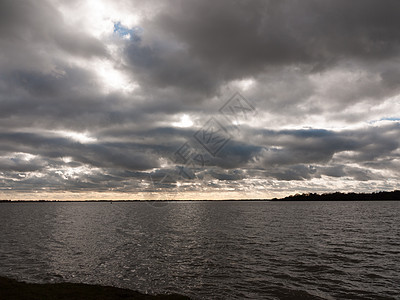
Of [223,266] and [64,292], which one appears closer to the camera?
[64,292]

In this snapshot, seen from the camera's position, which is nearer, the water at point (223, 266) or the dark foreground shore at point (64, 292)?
the dark foreground shore at point (64, 292)

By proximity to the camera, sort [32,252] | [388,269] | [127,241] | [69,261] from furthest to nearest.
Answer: [127,241]
[32,252]
[69,261]
[388,269]

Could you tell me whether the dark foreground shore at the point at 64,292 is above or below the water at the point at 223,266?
above

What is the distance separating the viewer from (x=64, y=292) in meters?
18.1

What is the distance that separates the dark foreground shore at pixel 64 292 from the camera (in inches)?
673

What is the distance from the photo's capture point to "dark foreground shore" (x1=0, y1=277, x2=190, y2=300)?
17.1 meters

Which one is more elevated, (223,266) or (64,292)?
(64,292)

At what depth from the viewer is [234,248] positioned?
3756cm

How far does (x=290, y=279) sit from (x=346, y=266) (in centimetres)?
840

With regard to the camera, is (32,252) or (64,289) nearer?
(64,289)

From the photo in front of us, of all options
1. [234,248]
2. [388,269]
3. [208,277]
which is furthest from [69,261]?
[388,269]

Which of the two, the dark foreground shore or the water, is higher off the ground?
the dark foreground shore

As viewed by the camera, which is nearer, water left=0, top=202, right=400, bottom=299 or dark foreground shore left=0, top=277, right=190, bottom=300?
dark foreground shore left=0, top=277, right=190, bottom=300

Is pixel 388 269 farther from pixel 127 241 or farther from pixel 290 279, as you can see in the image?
pixel 127 241
